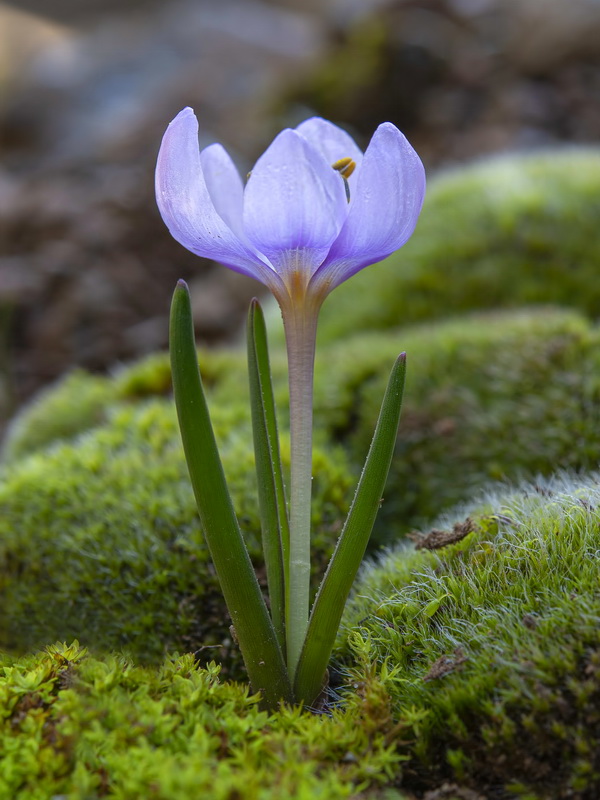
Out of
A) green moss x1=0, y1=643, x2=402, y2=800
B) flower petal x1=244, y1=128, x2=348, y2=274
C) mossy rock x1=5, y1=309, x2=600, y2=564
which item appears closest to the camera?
green moss x1=0, y1=643, x2=402, y2=800

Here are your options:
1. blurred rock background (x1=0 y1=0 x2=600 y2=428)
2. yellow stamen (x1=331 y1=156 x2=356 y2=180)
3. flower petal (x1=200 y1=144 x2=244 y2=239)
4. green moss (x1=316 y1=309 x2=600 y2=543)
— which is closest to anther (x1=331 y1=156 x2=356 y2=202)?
yellow stamen (x1=331 y1=156 x2=356 y2=180)

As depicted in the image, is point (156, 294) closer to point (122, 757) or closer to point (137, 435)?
point (137, 435)

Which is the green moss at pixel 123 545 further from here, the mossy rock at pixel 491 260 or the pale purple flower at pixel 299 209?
the mossy rock at pixel 491 260

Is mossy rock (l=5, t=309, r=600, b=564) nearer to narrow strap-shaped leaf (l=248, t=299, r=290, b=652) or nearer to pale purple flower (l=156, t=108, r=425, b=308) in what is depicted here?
narrow strap-shaped leaf (l=248, t=299, r=290, b=652)

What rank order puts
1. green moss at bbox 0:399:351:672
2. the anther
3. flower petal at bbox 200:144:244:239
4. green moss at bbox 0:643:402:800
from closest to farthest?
green moss at bbox 0:643:402:800 → the anther → flower petal at bbox 200:144:244:239 → green moss at bbox 0:399:351:672

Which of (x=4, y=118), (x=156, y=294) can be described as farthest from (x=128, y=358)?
(x=4, y=118)

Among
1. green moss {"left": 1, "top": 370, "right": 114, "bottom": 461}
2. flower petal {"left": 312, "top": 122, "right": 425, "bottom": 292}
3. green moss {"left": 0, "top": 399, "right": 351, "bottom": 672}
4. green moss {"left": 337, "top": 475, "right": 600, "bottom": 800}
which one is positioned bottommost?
green moss {"left": 1, "top": 370, "right": 114, "bottom": 461}
